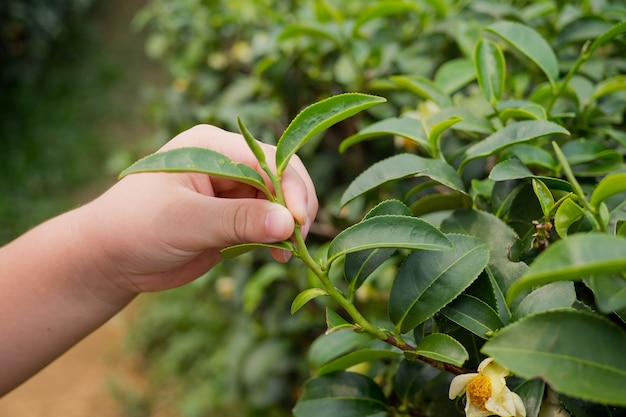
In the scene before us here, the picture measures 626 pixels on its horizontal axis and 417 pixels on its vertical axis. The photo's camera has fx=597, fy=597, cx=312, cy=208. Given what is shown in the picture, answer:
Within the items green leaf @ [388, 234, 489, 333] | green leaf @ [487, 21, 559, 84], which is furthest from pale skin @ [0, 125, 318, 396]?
green leaf @ [487, 21, 559, 84]

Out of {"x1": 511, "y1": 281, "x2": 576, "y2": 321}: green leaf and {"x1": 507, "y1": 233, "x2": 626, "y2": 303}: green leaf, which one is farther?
{"x1": 511, "y1": 281, "x2": 576, "y2": 321}: green leaf

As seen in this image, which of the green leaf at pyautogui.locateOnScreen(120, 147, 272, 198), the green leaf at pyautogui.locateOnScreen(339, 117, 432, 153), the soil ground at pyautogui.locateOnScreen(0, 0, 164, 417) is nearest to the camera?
the green leaf at pyautogui.locateOnScreen(120, 147, 272, 198)

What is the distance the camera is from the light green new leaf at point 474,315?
592mm

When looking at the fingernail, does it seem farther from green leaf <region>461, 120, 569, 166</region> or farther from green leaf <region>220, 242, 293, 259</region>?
green leaf <region>461, 120, 569, 166</region>

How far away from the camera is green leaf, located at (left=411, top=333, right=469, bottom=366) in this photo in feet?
1.88

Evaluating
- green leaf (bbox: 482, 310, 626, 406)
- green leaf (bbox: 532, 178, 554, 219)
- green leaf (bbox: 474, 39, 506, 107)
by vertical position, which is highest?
green leaf (bbox: 474, 39, 506, 107)

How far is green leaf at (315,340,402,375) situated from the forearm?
0.41 m

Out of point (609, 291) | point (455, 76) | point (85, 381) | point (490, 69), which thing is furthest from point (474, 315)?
point (85, 381)

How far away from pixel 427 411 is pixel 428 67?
73 cm

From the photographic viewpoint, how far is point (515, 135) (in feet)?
2.33

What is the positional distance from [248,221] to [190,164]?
0.12m

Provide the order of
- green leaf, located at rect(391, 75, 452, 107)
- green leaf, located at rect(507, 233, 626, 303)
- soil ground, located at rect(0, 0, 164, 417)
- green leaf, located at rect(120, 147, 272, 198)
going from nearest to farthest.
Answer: green leaf, located at rect(507, 233, 626, 303) < green leaf, located at rect(120, 147, 272, 198) < green leaf, located at rect(391, 75, 452, 107) < soil ground, located at rect(0, 0, 164, 417)

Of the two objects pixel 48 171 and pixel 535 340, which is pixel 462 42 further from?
pixel 48 171

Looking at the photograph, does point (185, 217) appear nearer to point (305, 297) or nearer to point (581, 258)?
point (305, 297)
